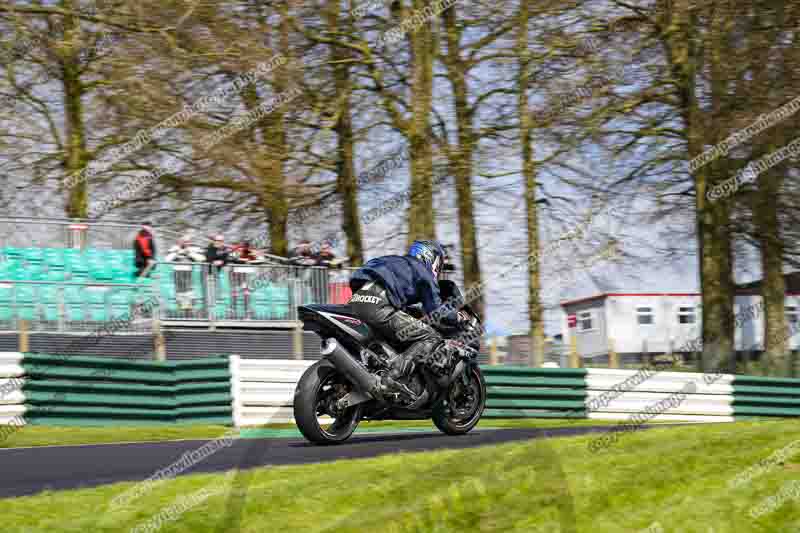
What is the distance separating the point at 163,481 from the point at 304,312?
2.27 metres

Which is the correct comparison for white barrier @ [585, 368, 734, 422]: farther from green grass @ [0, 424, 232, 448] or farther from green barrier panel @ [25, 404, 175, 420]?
green barrier panel @ [25, 404, 175, 420]

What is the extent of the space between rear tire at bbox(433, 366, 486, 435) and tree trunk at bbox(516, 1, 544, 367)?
799 cm

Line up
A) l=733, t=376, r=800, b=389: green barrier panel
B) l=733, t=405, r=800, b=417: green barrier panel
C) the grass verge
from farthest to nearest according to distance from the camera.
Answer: l=733, t=376, r=800, b=389: green barrier panel
l=733, t=405, r=800, b=417: green barrier panel
the grass verge

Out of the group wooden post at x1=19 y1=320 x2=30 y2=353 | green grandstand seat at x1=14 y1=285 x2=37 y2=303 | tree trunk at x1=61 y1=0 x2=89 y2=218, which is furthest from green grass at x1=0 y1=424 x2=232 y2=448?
tree trunk at x1=61 y1=0 x2=89 y2=218

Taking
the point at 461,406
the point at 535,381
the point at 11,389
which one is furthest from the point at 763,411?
the point at 11,389

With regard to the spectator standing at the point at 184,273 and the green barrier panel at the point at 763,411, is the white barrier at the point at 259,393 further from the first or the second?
the green barrier panel at the point at 763,411

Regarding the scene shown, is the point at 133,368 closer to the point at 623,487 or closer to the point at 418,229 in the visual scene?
the point at 418,229

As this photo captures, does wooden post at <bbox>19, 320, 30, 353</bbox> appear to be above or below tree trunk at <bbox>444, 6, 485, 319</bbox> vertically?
below

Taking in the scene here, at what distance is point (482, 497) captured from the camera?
5680 millimetres

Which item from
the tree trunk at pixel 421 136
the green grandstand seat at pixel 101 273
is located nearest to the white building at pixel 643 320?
the tree trunk at pixel 421 136

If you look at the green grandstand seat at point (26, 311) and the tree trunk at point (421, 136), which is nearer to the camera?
the green grandstand seat at point (26, 311)

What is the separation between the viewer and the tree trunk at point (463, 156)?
779 inches

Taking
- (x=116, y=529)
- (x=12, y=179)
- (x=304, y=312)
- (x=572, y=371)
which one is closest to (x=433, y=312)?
(x=304, y=312)

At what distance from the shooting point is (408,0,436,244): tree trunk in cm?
1978
